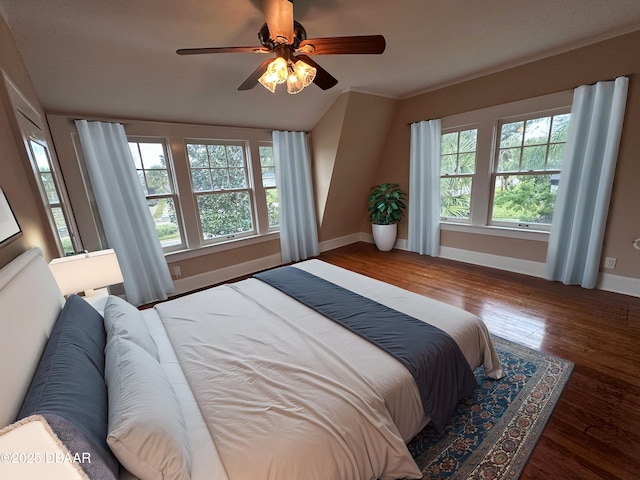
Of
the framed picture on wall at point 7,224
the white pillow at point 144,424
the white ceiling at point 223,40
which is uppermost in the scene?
the white ceiling at point 223,40

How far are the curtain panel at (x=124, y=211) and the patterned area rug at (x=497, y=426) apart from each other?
10.00 feet

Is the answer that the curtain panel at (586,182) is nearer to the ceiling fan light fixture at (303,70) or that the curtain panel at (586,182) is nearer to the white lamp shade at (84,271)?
the ceiling fan light fixture at (303,70)

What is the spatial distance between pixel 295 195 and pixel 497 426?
3482 mm

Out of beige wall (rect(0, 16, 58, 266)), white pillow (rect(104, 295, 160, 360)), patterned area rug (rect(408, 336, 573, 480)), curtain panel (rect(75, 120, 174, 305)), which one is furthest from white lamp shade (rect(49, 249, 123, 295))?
patterned area rug (rect(408, 336, 573, 480))

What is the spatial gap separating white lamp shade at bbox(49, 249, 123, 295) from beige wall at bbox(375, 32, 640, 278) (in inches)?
163

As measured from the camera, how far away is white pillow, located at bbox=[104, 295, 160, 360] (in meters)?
1.26

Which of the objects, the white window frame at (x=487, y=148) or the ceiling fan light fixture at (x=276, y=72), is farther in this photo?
the white window frame at (x=487, y=148)

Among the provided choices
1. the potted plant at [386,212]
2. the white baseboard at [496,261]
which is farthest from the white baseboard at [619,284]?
the potted plant at [386,212]

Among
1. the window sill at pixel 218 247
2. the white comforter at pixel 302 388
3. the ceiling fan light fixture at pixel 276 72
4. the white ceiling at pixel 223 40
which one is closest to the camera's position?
the white comforter at pixel 302 388

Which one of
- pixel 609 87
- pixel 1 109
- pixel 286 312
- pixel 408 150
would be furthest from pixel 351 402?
pixel 408 150

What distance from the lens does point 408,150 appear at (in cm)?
430

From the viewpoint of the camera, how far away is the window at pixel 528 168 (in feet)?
10.0

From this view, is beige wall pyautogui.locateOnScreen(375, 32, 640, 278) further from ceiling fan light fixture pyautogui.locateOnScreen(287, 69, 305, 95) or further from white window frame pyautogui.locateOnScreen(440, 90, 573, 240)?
ceiling fan light fixture pyautogui.locateOnScreen(287, 69, 305, 95)

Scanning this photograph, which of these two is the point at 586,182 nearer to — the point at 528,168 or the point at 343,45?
the point at 528,168
